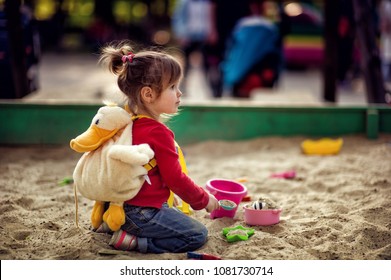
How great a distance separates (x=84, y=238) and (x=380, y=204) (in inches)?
57.1

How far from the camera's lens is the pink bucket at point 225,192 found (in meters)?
2.65

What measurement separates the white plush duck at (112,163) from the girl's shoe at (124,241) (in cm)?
4

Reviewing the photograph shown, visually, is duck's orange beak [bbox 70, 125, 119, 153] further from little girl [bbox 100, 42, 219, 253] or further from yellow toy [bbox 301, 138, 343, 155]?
yellow toy [bbox 301, 138, 343, 155]

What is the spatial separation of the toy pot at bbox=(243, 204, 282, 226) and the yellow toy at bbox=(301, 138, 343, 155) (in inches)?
52.1

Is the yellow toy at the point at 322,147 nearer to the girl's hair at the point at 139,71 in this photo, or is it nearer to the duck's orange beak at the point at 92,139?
the girl's hair at the point at 139,71

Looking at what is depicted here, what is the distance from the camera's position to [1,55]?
4.15 metres

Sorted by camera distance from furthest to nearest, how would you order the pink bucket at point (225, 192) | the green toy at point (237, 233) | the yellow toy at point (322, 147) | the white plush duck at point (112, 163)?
the yellow toy at point (322, 147) → the pink bucket at point (225, 192) → the green toy at point (237, 233) → the white plush duck at point (112, 163)

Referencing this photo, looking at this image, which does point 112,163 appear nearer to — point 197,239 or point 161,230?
point 161,230

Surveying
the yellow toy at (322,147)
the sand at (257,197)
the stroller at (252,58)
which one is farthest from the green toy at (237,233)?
the stroller at (252,58)

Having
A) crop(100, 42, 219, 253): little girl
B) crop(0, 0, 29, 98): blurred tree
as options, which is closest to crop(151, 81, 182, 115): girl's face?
crop(100, 42, 219, 253): little girl

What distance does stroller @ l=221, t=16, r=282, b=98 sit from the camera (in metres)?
5.79
